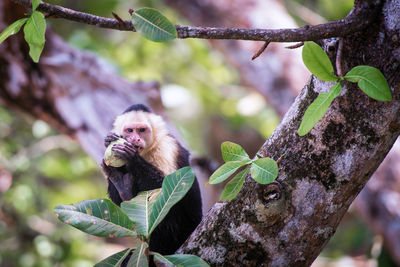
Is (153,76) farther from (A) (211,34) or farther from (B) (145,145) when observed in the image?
(A) (211,34)

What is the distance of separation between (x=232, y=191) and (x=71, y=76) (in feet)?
8.36

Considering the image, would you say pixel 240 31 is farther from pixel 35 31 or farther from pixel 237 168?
pixel 35 31

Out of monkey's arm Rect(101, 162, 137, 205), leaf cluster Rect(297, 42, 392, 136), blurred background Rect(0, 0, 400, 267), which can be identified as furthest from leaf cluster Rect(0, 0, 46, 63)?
blurred background Rect(0, 0, 400, 267)

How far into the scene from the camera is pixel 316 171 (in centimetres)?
139

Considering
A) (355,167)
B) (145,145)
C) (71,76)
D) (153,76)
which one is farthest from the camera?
(153,76)

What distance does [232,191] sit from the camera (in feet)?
4.60

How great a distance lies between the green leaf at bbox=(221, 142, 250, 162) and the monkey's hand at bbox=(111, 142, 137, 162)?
2.85 ft

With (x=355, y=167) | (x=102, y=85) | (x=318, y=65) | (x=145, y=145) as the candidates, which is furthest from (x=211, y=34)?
(x=102, y=85)

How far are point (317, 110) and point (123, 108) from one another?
8.15ft

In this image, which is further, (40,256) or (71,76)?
(40,256)

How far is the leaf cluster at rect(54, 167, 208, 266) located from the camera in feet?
4.51

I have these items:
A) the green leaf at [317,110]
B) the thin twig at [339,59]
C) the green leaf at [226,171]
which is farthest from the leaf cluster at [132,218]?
the thin twig at [339,59]

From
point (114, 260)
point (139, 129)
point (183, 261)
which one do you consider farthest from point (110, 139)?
point (183, 261)

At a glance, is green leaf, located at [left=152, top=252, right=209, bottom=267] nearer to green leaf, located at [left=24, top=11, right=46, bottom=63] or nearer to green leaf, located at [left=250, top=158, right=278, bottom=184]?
green leaf, located at [left=250, top=158, right=278, bottom=184]
